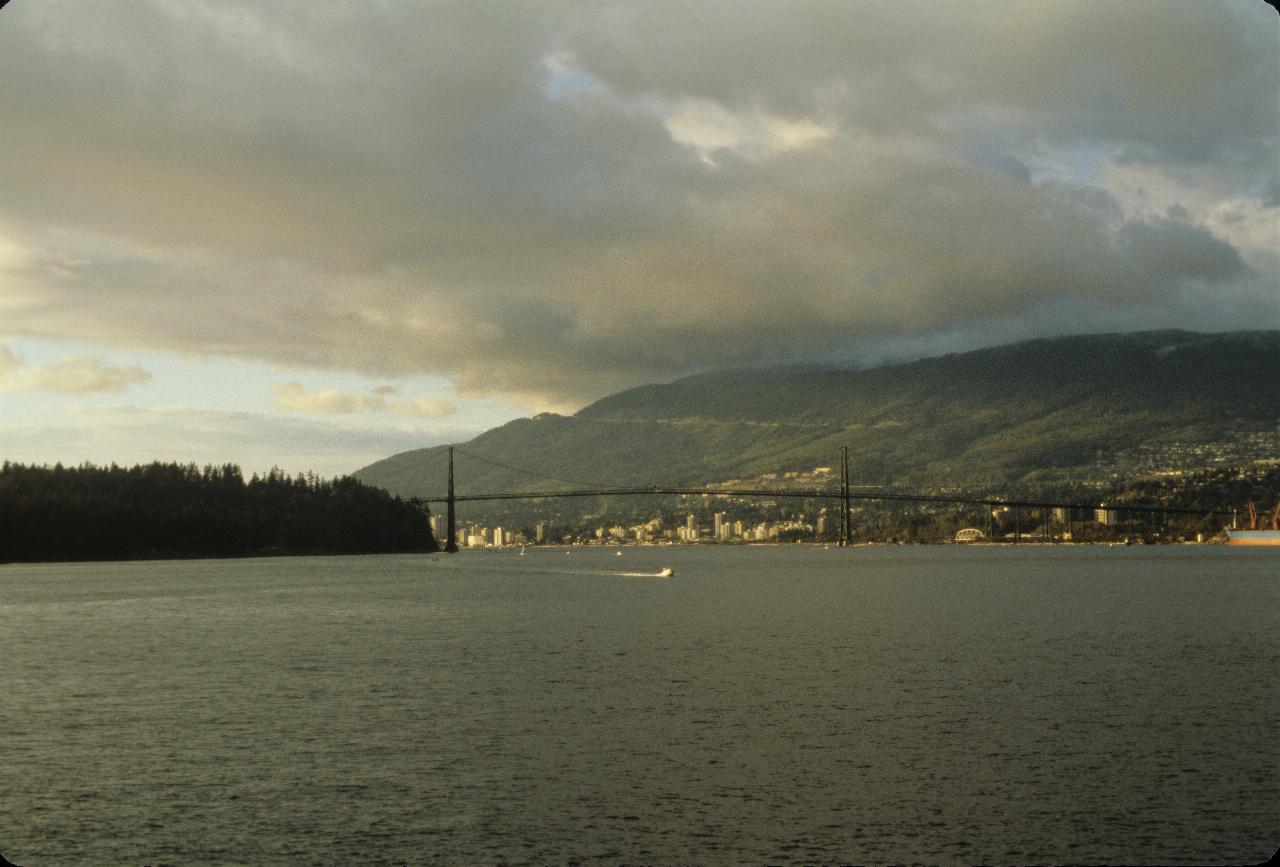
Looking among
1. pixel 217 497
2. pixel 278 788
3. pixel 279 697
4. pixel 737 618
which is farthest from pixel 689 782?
pixel 217 497

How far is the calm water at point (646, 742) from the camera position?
2050 centimetres

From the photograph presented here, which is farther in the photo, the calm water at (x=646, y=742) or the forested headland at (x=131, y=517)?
the forested headland at (x=131, y=517)

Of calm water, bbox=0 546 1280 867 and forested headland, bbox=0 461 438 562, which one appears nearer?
calm water, bbox=0 546 1280 867

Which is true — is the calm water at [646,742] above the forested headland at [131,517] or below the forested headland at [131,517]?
below

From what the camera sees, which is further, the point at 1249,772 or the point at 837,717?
the point at 837,717

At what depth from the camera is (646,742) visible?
2842 cm

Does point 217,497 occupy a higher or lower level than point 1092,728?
higher

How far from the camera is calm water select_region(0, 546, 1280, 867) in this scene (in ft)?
67.3

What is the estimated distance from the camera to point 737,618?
219 feet

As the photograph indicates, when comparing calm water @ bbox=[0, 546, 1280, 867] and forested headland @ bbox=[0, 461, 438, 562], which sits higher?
forested headland @ bbox=[0, 461, 438, 562]

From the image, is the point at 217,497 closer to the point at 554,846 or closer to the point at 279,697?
the point at 279,697

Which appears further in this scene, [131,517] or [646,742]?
[131,517]

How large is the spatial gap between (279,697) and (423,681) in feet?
16.4

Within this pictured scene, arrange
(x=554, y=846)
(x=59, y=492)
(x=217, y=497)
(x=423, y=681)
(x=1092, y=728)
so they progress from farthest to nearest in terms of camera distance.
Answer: (x=217, y=497) < (x=59, y=492) < (x=423, y=681) < (x=1092, y=728) < (x=554, y=846)
